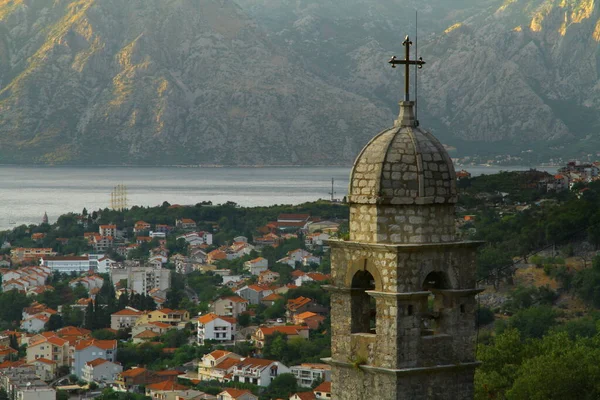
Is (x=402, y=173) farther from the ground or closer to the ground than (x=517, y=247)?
farther from the ground

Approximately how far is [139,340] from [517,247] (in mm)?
23256

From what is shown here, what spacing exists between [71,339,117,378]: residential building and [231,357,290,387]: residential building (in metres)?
9.39

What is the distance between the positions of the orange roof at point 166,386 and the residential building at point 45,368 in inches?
361

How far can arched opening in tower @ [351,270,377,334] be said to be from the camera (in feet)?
43.7

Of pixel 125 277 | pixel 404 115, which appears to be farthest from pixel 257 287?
pixel 404 115

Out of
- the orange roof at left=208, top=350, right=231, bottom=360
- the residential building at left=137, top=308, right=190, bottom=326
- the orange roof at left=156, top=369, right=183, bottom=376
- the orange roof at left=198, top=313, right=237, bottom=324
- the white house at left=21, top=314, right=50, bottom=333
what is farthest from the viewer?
the white house at left=21, top=314, right=50, bottom=333

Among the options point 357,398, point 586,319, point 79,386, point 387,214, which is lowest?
point 79,386

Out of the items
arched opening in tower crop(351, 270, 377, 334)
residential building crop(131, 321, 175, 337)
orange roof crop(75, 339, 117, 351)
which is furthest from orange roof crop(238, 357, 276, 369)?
arched opening in tower crop(351, 270, 377, 334)

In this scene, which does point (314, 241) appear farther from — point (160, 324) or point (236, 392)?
point (236, 392)

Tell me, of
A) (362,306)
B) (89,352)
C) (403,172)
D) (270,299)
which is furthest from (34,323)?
(403,172)

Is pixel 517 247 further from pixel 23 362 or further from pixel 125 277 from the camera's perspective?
pixel 125 277

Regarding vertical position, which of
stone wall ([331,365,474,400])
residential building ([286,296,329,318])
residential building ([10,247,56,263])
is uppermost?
stone wall ([331,365,474,400])

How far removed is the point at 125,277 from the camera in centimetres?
11806

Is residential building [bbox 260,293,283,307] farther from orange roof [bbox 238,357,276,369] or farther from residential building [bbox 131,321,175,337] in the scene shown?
orange roof [bbox 238,357,276,369]
